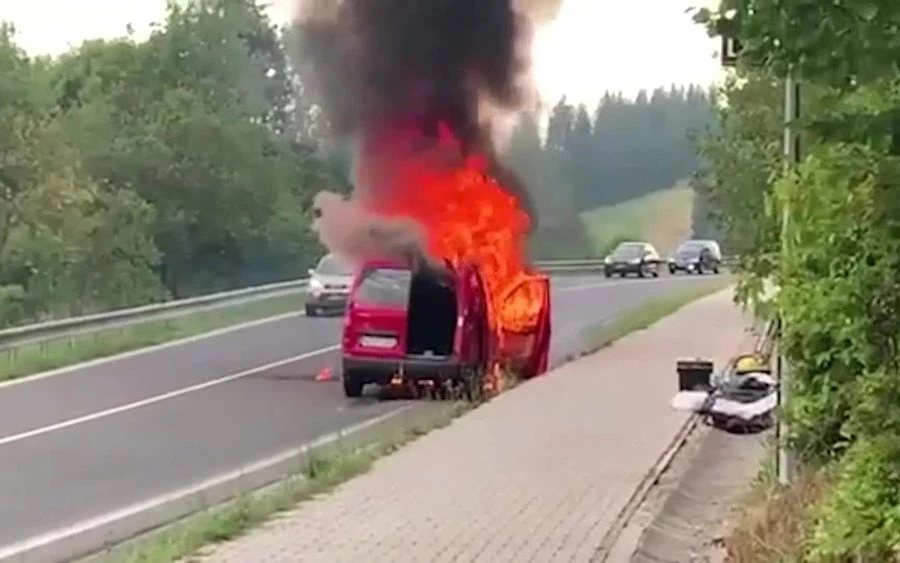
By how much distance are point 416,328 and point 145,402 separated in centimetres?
347

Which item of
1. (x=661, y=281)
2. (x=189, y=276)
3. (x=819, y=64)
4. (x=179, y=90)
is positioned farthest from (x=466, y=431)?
(x=661, y=281)

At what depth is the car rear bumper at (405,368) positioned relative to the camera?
21.0 meters

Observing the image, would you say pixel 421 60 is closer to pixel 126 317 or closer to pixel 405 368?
pixel 405 368

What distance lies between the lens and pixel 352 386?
21.5m

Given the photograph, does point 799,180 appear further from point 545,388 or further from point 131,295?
point 131,295

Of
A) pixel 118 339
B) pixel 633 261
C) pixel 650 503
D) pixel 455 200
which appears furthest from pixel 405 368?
pixel 633 261

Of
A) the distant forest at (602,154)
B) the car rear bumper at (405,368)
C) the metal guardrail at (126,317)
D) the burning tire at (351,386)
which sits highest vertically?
the distant forest at (602,154)

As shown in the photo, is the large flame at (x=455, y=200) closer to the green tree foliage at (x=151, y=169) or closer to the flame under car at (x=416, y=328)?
the flame under car at (x=416, y=328)

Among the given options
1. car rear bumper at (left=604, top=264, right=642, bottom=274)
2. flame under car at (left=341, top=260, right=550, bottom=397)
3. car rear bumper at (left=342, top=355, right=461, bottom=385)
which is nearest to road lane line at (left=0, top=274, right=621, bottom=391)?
flame under car at (left=341, top=260, right=550, bottom=397)

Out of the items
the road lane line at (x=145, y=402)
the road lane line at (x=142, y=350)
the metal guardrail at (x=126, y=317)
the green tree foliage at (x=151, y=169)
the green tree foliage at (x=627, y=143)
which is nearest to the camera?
the road lane line at (x=145, y=402)

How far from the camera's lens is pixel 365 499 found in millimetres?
11977

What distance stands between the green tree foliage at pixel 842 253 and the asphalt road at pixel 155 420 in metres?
5.16

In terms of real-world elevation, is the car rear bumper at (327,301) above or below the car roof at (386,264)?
below

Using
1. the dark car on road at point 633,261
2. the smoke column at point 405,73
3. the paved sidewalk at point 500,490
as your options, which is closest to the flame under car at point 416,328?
the paved sidewalk at point 500,490
